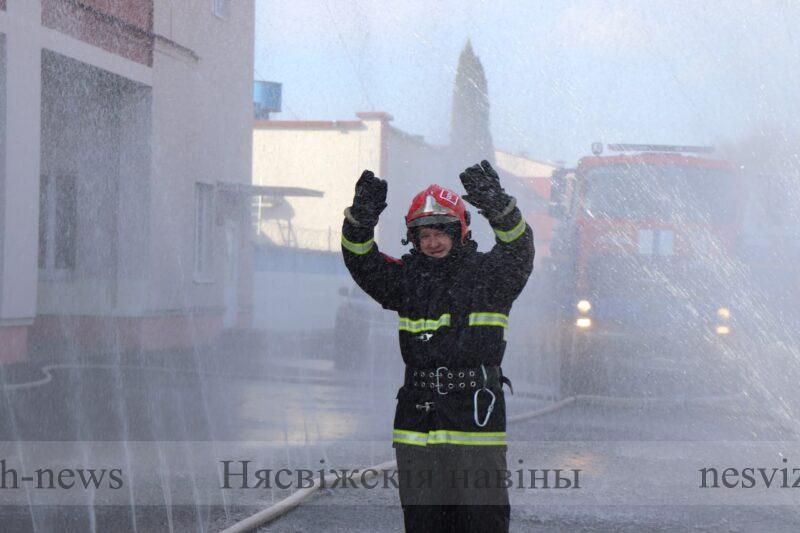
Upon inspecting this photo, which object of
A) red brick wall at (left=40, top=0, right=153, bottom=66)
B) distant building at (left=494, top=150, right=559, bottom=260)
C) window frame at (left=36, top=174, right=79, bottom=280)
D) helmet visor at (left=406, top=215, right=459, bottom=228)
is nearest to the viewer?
helmet visor at (left=406, top=215, right=459, bottom=228)

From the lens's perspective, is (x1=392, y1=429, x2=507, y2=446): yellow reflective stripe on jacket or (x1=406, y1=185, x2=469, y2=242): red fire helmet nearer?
(x1=392, y1=429, x2=507, y2=446): yellow reflective stripe on jacket

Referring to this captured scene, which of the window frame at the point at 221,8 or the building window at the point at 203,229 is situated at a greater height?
the window frame at the point at 221,8

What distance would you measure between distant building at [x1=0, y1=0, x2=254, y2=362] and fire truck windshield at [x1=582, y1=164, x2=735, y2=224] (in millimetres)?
6394

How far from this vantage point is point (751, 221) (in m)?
13.7

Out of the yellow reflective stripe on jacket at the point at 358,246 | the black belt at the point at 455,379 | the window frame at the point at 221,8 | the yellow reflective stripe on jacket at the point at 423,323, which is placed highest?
the window frame at the point at 221,8

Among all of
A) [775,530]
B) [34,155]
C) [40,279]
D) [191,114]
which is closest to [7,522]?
[775,530]

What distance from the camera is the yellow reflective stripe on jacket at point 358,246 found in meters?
3.83

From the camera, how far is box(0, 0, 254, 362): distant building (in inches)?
524

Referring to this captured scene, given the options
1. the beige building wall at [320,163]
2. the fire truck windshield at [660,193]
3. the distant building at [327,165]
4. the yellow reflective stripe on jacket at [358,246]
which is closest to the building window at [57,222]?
the fire truck windshield at [660,193]

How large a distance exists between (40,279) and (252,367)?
3726 millimetres

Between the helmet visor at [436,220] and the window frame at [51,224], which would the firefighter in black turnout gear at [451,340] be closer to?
the helmet visor at [436,220]

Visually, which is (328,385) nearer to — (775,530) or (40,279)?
(40,279)

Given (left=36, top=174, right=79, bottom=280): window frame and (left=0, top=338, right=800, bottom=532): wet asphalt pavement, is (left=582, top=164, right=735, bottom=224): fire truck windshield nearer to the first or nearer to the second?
(left=0, top=338, right=800, bottom=532): wet asphalt pavement

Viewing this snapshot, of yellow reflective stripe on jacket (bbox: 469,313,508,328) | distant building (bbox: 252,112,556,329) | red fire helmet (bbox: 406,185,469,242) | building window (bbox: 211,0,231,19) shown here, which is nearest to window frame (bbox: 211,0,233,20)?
building window (bbox: 211,0,231,19)
